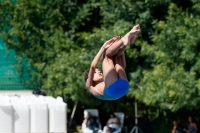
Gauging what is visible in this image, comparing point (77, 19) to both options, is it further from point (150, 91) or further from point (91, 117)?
point (150, 91)

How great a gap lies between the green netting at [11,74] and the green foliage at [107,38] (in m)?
0.29

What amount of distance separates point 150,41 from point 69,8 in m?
2.60

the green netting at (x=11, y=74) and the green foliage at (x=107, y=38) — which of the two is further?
the green netting at (x=11, y=74)

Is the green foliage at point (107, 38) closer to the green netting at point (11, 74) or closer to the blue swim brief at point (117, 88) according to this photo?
the green netting at point (11, 74)

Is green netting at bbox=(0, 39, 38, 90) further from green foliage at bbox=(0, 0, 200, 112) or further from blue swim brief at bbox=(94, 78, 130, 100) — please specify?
blue swim brief at bbox=(94, 78, 130, 100)

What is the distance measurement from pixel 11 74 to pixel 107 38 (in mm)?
3522

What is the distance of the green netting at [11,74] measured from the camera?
1523cm

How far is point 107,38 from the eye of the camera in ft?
43.3

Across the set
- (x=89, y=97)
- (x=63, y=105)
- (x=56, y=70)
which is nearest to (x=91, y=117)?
(x=89, y=97)

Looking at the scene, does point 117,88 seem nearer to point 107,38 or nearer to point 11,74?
point 107,38

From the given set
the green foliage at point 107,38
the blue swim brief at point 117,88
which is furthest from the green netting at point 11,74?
the blue swim brief at point 117,88

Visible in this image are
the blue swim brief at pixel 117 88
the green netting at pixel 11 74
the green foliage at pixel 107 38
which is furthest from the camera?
the green netting at pixel 11 74

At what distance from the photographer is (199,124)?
1391cm

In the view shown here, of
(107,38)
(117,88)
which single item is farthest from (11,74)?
(117,88)
